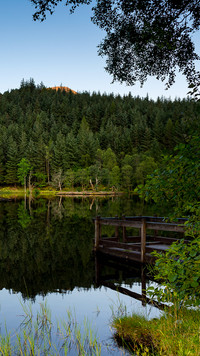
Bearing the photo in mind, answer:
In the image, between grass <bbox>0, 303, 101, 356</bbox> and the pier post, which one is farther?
the pier post

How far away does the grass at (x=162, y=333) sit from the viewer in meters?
6.16

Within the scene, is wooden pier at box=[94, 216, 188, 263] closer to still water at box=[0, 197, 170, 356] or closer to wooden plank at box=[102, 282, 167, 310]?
still water at box=[0, 197, 170, 356]

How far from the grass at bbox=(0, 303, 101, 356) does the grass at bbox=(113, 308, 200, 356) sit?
0.77 meters

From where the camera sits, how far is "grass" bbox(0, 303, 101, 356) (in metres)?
7.58

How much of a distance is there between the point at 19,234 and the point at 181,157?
74.0 ft

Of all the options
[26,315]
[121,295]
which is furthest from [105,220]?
[26,315]

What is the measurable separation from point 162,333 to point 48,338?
10.9 ft

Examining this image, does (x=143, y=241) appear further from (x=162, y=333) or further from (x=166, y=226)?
(x=162, y=333)

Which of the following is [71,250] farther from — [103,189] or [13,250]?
[103,189]

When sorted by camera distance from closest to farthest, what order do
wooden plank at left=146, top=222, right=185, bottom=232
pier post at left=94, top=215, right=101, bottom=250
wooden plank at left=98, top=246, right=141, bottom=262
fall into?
wooden plank at left=146, top=222, right=185, bottom=232 < wooden plank at left=98, top=246, right=141, bottom=262 < pier post at left=94, top=215, right=101, bottom=250

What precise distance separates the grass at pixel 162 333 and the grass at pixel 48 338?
768mm

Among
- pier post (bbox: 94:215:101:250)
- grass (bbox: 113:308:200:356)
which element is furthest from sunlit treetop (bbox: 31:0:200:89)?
pier post (bbox: 94:215:101:250)

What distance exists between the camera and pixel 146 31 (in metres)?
9.19

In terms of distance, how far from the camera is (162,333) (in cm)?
672
